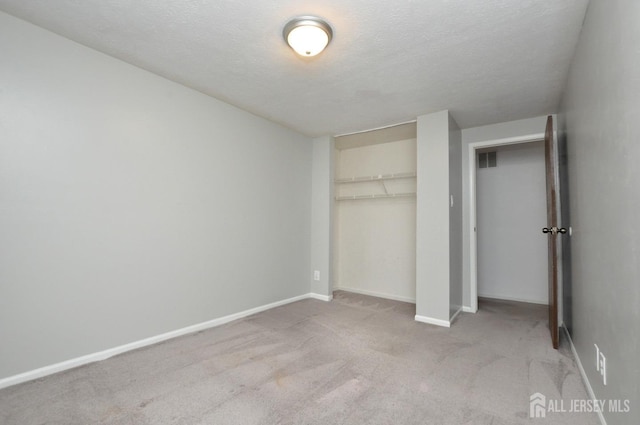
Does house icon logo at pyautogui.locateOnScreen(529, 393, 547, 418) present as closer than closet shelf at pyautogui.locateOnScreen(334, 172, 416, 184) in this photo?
Yes

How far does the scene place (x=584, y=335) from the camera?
81.4 inches

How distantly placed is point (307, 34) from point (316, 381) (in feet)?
7.65

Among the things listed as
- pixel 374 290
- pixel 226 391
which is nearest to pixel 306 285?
pixel 374 290

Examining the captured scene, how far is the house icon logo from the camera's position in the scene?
1693 mm

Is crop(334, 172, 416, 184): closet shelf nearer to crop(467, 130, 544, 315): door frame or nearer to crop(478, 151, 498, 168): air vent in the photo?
crop(467, 130, 544, 315): door frame

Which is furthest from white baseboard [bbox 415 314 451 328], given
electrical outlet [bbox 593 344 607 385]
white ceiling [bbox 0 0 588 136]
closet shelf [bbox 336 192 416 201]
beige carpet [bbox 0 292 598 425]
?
white ceiling [bbox 0 0 588 136]

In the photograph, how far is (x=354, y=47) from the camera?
2.19 metres

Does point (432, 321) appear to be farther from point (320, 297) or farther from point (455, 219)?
point (320, 297)

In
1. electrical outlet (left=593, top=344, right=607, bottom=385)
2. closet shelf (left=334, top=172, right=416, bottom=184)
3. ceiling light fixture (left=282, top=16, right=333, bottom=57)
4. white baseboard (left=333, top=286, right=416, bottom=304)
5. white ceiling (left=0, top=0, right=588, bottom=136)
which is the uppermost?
white ceiling (left=0, top=0, right=588, bottom=136)

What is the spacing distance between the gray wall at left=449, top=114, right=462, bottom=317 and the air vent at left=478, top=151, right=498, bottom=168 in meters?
1.21

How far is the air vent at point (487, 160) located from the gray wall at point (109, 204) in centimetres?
363

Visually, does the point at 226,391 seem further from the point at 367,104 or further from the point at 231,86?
the point at 367,104

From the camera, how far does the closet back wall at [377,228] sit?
4.36 meters

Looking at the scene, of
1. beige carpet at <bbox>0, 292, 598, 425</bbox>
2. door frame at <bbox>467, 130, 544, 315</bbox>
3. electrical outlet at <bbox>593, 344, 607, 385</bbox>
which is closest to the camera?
electrical outlet at <bbox>593, 344, 607, 385</bbox>
